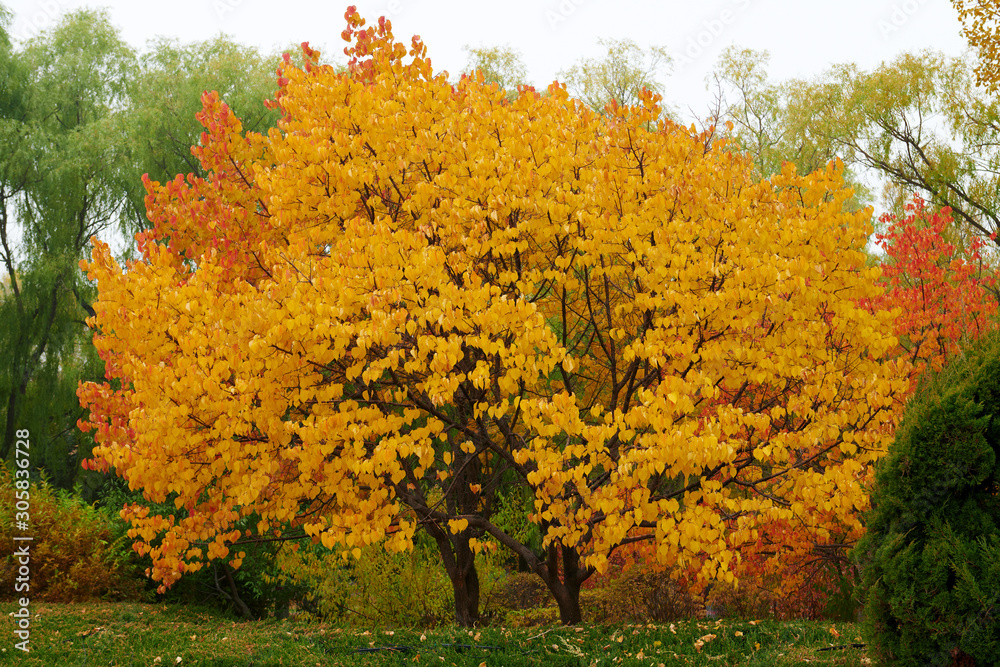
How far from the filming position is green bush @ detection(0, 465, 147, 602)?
959cm

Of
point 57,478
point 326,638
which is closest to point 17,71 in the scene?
point 57,478

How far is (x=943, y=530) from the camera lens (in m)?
3.60

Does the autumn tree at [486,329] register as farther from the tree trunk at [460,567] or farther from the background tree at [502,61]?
the background tree at [502,61]

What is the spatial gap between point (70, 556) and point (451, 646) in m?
6.73

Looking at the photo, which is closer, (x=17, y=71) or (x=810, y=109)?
(x=17, y=71)

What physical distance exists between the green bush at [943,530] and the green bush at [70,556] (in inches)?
372

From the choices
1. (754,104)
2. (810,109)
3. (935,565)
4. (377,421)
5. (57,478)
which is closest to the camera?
(935,565)

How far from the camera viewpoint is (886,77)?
55.9ft

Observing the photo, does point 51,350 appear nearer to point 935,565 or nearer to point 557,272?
point 557,272

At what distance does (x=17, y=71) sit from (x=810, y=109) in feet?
61.7

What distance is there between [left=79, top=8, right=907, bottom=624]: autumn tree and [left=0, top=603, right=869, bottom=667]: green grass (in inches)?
26.8

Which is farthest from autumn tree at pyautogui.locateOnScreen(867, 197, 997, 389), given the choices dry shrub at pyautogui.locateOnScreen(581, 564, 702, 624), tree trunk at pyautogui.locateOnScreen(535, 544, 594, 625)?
dry shrub at pyautogui.locateOnScreen(581, 564, 702, 624)

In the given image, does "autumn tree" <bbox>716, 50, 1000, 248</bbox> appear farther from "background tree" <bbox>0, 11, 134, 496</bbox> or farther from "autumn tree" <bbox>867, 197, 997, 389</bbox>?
"background tree" <bbox>0, 11, 134, 496</bbox>

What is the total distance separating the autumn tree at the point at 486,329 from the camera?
16.6 feet
